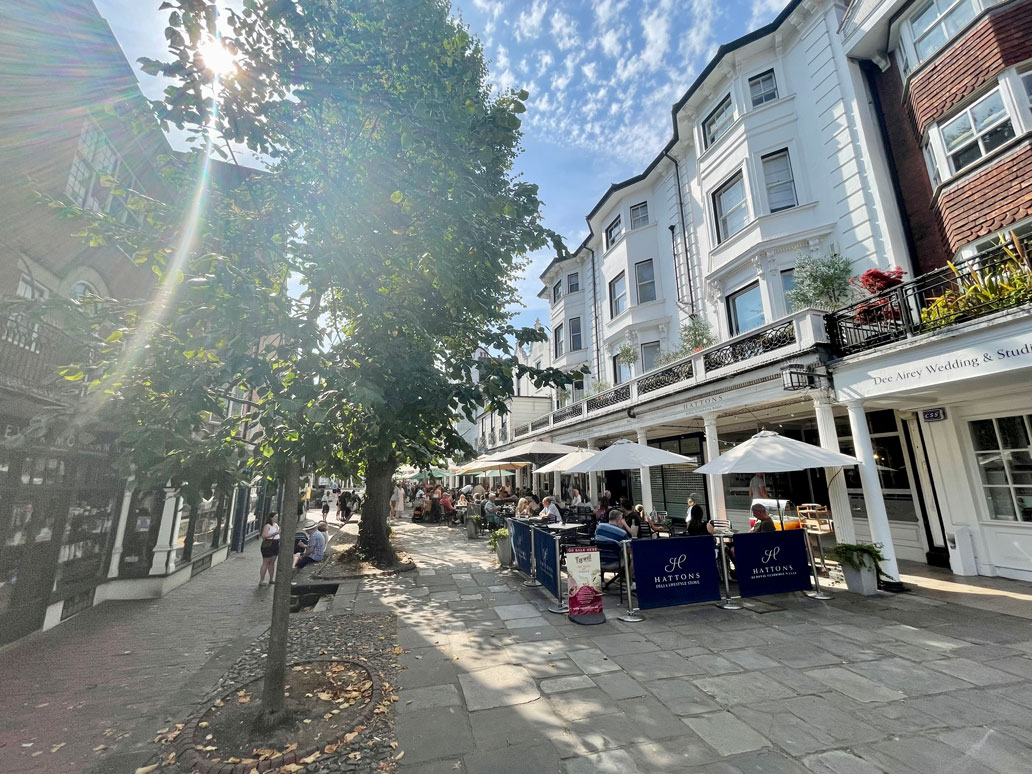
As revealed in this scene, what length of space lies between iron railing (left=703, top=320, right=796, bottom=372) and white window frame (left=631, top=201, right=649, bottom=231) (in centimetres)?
1056

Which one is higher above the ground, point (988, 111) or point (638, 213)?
point (638, 213)

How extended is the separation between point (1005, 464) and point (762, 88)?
12.9 meters

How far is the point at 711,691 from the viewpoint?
4.33 m

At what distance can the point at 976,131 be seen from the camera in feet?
30.0

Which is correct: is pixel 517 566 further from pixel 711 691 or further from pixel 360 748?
pixel 360 748

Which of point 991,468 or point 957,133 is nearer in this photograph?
point 991,468

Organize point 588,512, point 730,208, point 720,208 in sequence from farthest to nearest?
point 720,208 < point 730,208 < point 588,512

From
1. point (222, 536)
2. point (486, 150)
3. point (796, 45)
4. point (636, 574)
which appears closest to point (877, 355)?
point (636, 574)

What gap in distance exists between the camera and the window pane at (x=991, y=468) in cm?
821

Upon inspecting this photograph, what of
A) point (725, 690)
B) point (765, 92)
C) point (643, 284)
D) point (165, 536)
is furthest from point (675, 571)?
point (765, 92)

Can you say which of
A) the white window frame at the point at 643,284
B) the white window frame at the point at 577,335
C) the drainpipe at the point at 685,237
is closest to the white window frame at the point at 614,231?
the white window frame at the point at 643,284

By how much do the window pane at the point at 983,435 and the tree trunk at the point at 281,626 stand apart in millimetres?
11935

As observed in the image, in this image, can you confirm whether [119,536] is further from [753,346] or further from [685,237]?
[685,237]

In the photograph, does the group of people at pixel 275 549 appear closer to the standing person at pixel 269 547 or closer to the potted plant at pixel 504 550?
the standing person at pixel 269 547
